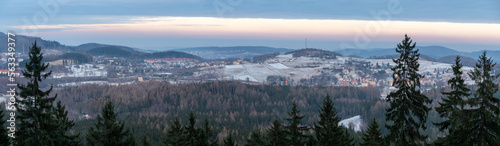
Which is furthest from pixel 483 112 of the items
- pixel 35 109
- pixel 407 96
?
pixel 35 109

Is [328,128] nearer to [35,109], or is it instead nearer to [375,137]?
[375,137]

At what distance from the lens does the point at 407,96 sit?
31.6 meters

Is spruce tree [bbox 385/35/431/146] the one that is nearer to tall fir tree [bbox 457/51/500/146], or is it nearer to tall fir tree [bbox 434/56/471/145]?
tall fir tree [bbox 434/56/471/145]

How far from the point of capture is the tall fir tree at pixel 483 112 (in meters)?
26.0

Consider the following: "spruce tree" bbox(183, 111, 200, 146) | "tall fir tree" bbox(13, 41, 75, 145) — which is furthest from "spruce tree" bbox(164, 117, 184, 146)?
"tall fir tree" bbox(13, 41, 75, 145)

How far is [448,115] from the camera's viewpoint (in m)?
30.9

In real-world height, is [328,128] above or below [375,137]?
Answer: above

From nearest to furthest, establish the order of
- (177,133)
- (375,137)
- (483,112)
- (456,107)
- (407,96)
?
(483,112), (456,107), (407,96), (375,137), (177,133)

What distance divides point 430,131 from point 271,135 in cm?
14852

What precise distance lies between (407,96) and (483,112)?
19.4 feet

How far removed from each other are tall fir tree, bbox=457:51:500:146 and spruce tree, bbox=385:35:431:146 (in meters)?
3.55

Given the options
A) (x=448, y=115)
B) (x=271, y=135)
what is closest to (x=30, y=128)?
(x=271, y=135)

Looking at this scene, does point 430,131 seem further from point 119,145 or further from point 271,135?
point 119,145

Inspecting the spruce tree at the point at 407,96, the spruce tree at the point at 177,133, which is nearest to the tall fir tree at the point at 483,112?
the spruce tree at the point at 407,96
